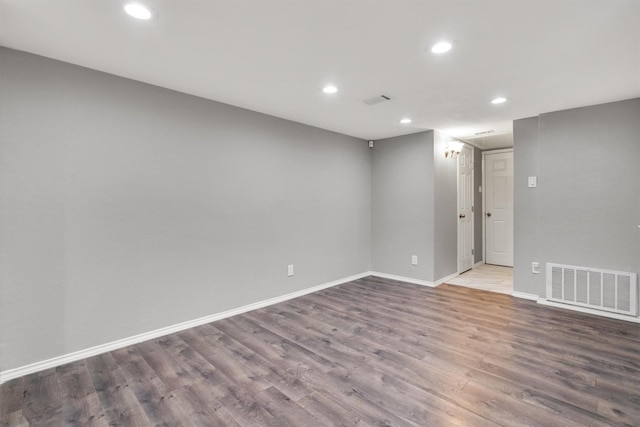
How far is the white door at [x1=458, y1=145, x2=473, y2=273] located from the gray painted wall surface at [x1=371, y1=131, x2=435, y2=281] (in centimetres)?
98

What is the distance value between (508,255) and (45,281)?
6.65m

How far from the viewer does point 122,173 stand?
8.61ft

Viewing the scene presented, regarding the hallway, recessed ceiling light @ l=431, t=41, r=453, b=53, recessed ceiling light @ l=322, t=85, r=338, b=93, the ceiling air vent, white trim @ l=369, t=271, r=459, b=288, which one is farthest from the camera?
white trim @ l=369, t=271, r=459, b=288

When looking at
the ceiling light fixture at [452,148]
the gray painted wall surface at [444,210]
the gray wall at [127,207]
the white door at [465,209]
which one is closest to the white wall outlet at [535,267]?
the gray painted wall surface at [444,210]

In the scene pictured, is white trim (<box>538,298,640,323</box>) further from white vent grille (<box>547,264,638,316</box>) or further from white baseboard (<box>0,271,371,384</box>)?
white baseboard (<box>0,271,371,384</box>)

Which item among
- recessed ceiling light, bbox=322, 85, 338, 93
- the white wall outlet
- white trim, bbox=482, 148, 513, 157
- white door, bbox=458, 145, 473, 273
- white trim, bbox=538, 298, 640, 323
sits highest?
recessed ceiling light, bbox=322, 85, 338, 93

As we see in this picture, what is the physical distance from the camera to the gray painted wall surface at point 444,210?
4527 mm

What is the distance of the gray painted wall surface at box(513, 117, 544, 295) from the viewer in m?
3.82

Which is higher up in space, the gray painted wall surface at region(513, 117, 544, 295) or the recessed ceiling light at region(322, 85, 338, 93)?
the recessed ceiling light at region(322, 85, 338, 93)

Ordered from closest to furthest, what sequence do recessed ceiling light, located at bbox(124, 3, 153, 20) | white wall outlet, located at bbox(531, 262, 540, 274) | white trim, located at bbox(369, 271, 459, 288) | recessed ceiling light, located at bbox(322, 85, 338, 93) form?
recessed ceiling light, located at bbox(124, 3, 153, 20)
recessed ceiling light, located at bbox(322, 85, 338, 93)
white wall outlet, located at bbox(531, 262, 540, 274)
white trim, located at bbox(369, 271, 459, 288)

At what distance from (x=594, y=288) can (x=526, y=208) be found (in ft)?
3.65

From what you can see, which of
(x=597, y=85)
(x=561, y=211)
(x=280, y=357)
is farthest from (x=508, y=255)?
(x=280, y=357)

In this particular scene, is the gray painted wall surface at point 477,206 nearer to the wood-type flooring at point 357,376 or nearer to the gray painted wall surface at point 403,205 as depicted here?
the gray painted wall surface at point 403,205

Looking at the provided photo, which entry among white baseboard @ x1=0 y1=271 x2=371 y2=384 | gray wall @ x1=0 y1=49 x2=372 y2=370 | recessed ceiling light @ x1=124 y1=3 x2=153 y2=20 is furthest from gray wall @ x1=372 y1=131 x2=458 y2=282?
recessed ceiling light @ x1=124 y1=3 x2=153 y2=20
